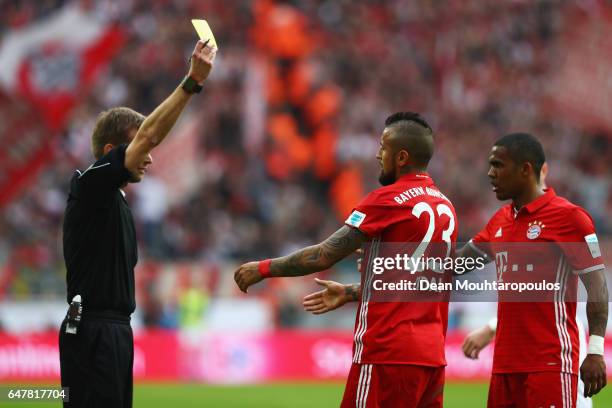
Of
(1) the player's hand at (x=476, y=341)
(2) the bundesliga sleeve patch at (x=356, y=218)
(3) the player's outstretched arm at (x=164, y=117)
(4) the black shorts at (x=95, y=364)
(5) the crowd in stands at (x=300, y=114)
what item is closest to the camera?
(3) the player's outstretched arm at (x=164, y=117)

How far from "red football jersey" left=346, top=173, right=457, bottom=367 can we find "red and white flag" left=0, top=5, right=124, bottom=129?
15378 millimetres

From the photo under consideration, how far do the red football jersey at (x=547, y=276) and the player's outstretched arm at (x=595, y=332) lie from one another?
0.29ft

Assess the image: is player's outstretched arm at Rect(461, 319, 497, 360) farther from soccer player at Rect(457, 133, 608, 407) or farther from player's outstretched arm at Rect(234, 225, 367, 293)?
player's outstretched arm at Rect(234, 225, 367, 293)

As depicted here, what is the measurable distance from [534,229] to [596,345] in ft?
2.66

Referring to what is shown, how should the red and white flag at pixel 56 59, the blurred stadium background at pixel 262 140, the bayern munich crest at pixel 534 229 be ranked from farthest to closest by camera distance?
the red and white flag at pixel 56 59, the blurred stadium background at pixel 262 140, the bayern munich crest at pixel 534 229

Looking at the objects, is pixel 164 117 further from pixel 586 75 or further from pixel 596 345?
pixel 586 75

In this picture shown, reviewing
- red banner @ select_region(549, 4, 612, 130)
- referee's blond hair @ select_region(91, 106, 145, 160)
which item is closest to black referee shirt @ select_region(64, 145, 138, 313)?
referee's blond hair @ select_region(91, 106, 145, 160)

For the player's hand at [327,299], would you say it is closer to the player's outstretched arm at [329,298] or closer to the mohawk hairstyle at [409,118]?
the player's outstretched arm at [329,298]

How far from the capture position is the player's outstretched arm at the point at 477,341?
7465 millimetres

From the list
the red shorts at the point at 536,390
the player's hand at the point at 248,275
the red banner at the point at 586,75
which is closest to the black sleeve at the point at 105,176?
the player's hand at the point at 248,275

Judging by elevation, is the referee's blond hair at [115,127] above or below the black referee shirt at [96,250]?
above

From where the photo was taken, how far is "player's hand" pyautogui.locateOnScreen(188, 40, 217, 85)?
5906mm

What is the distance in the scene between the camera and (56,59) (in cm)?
2133

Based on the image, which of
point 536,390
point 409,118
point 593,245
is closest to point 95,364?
point 409,118
